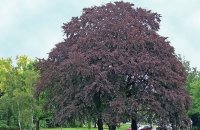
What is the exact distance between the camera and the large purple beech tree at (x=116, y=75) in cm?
3650

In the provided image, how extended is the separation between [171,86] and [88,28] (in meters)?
9.05

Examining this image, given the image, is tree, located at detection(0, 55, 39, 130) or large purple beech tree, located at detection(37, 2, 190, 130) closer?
large purple beech tree, located at detection(37, 2, 190, 130)

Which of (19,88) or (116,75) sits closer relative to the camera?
(116,75)

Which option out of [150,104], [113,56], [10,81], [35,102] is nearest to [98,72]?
[113,56]

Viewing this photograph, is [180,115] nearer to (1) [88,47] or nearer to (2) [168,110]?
(2) [168,110]

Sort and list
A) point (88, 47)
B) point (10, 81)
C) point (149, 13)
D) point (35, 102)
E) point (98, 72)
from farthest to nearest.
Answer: point (10, 81) < point (35, 102) < point (149, 13) < point (88, 47) < point (98, 72)

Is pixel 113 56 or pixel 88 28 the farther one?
pixel 88 28

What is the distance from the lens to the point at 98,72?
3638 cm

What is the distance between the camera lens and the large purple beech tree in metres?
36.5

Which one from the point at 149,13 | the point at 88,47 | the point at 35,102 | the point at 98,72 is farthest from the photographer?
the point at 35,102

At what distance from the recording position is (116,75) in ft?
122

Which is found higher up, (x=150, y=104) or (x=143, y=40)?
(x=143, y=40)

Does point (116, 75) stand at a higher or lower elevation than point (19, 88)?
lower

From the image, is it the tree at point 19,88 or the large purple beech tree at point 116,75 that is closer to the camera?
the large purple beech tree at point 116,75
